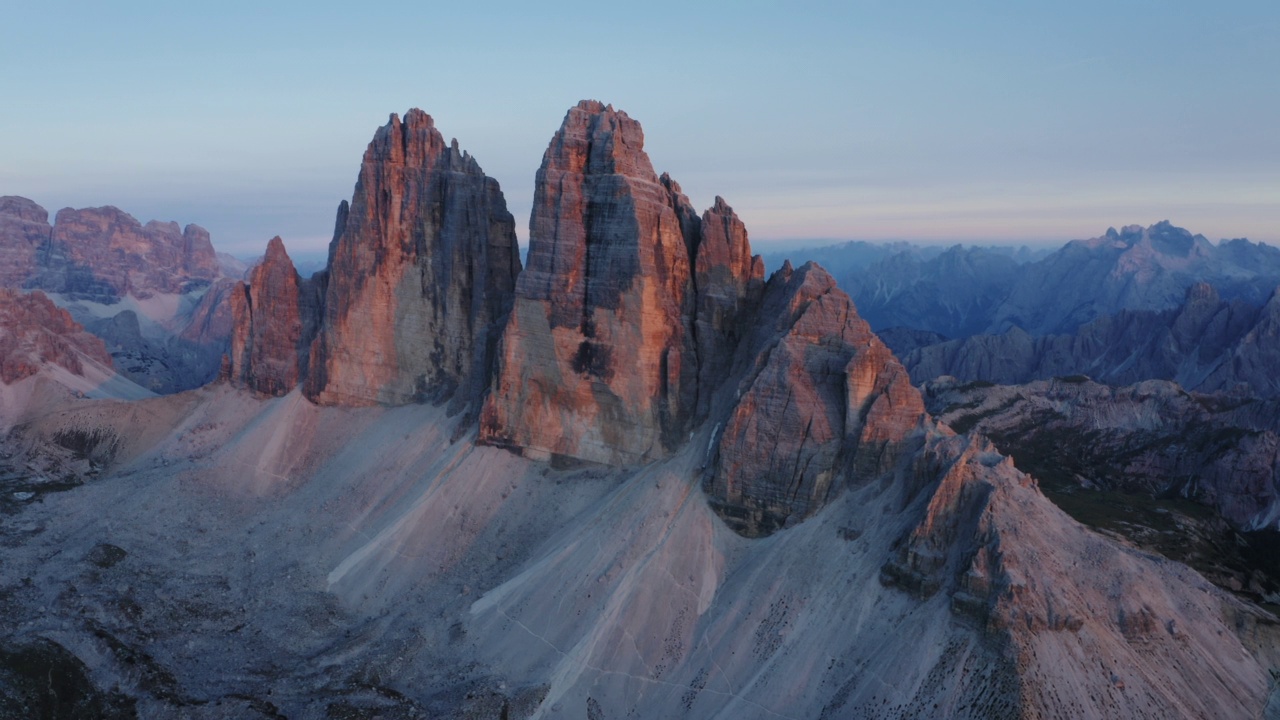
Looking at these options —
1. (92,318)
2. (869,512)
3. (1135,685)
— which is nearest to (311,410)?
(869,512)

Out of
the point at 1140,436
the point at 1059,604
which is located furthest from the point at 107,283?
the point at 1059,604

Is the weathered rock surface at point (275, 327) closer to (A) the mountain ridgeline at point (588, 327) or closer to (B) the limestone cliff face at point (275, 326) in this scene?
(B) the limestone cliff face at point (275, 326)

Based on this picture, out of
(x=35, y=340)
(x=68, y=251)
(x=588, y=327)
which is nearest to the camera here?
(x=588, y=327)

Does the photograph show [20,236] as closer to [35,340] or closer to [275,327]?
[35,340]

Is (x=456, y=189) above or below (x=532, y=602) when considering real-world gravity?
above

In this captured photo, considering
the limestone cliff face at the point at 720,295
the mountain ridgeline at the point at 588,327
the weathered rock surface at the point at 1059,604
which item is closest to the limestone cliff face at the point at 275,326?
the mountain ridgeline at the point at 588,327

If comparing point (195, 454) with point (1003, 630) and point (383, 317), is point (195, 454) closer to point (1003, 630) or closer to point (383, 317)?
point (383, 317)
